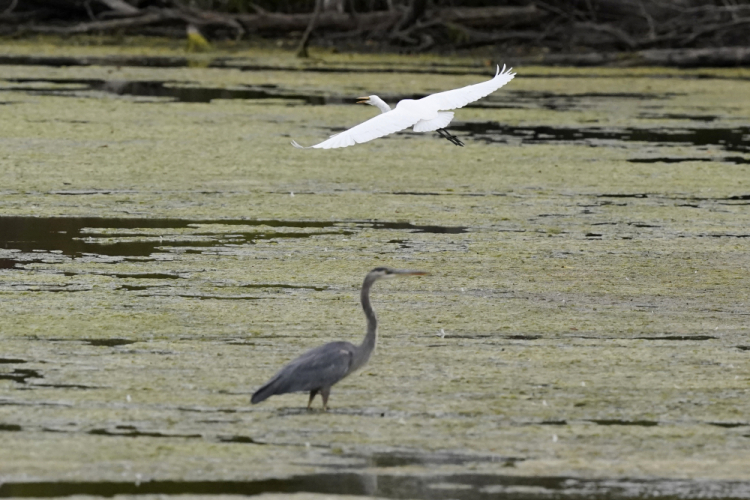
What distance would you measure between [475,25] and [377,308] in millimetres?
17992

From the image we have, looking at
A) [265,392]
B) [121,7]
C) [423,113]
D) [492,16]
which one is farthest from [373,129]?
[121,7]

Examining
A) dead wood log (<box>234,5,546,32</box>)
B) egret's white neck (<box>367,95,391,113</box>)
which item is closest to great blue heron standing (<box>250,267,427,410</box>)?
egret's white neck (<box>367,95,391,113</box>)

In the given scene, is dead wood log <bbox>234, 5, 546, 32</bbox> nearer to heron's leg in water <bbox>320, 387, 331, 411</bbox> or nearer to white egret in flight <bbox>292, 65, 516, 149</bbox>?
white egret in flight <bbox>292, 65, 516, 149</bbox>

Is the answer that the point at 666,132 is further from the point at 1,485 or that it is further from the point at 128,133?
the point at 1,485

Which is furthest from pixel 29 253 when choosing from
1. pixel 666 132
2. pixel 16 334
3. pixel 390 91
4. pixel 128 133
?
pixel 390 91

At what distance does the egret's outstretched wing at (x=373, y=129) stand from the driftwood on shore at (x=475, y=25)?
15751 mm

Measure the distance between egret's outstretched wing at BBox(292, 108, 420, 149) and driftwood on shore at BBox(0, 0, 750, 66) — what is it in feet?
51.7

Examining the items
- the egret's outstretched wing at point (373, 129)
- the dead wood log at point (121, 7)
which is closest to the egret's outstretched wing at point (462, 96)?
the egret's outstretched wing at point (373, 129)

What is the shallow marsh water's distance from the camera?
404 cm

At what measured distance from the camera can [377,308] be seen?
6.25m

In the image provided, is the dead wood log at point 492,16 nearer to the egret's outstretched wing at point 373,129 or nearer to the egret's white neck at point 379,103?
the egret's white neck at point 379,103

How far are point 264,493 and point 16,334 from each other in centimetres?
211

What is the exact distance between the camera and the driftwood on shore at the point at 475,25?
22.3 metres

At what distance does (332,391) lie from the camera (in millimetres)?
4844
